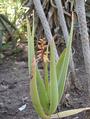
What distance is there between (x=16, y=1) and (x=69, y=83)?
331cm

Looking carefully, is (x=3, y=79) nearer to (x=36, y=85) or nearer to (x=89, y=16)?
(x=89, y=16)

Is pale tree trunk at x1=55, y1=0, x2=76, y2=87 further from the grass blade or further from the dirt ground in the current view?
the grass blade

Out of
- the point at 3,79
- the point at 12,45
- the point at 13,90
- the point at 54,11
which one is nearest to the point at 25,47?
the point at 12,45

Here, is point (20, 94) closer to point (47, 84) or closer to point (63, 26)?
point (63, 26)

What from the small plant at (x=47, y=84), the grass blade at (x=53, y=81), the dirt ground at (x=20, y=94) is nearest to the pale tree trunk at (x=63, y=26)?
the dirt ground at (x=20, y=94)

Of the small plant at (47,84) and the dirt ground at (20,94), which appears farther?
the dirt ground at (20,94)

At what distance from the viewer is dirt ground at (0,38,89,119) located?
3418 millimetres

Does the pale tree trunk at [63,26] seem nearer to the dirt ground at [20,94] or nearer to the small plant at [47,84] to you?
the dirt ground at [20,94]

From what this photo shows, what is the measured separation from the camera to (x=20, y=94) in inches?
152

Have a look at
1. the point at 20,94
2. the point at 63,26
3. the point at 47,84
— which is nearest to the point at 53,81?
the point at 47,84

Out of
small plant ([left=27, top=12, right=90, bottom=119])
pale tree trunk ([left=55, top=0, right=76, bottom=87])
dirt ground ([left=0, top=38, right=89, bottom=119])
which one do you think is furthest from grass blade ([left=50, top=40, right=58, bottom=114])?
pale tree trunk ([left=55, top=0, right=76, bottom=87])

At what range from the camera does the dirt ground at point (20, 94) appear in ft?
11.2

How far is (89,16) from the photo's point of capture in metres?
5.32

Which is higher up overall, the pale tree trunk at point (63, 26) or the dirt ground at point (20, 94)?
the pale tree trunk at point (63, 26)
